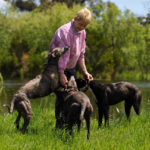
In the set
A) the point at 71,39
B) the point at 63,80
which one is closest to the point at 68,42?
the point at 71,39

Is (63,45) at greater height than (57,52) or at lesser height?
greater

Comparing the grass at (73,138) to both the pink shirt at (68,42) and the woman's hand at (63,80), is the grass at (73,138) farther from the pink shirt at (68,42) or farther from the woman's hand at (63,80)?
the pink shirt at (68,42)

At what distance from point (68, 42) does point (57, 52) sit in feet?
0.92

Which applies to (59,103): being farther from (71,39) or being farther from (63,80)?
(71,39)

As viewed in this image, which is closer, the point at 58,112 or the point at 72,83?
the point at 72,83

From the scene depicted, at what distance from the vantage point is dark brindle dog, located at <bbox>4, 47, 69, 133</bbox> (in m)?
4.82

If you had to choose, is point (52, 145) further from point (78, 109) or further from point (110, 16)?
point (110, 16)

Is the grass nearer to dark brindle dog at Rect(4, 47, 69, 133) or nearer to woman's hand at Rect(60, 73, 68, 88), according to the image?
dark brindle dog at Rect(4, 47, 69, 133)

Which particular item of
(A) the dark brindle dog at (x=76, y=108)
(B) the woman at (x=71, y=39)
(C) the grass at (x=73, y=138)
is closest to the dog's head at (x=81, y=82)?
(B) the woman at (x=71, y=39)

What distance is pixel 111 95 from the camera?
6227 millimetres

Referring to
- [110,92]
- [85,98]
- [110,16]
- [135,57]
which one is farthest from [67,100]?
[110,16]

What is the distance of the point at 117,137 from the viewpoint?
4918 millimetres

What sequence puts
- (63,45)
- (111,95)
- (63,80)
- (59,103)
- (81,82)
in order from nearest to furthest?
1. (63,80)
2. (63,45)
3. (81,82)
4. (59,103)
5. (111,95)

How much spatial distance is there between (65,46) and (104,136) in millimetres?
1705
